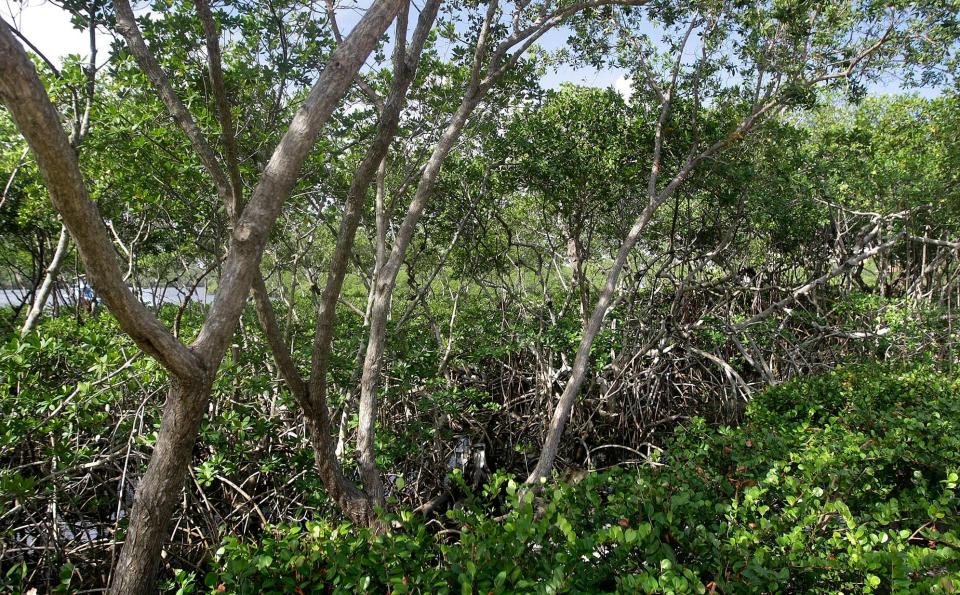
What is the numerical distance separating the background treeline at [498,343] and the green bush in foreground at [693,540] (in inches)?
0.7

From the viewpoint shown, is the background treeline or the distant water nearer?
the background treeline

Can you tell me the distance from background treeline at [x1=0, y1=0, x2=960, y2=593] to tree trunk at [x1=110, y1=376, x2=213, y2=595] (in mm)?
19

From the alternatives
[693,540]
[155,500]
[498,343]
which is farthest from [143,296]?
[693,540]

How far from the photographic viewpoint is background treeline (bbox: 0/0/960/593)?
180 cm

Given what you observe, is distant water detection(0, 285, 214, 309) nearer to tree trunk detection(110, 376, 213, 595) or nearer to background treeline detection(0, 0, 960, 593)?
background treeline detection(0, 0, 960, 593)

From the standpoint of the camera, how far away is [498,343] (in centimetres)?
594

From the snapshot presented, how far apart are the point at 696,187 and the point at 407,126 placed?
2.93m

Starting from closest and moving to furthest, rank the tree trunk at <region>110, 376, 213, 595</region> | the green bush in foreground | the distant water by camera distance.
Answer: the green bush in foreground, the tree trunk at <region>110, 376, 213, 595</region>, the distant water

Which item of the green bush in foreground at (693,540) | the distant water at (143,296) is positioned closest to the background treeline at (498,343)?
the green bush in foreground at (693,540)

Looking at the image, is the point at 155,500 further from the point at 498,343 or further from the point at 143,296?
the point at 143,296

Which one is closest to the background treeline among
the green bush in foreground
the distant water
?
the green bush in foreground

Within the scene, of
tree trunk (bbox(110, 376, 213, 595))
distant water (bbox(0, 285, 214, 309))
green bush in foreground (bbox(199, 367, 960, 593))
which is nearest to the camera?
green bush in foreground (bbox(199, 367, 960, 593))

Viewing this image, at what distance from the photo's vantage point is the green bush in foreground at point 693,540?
1.53m

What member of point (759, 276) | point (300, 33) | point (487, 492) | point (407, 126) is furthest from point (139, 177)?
point (759, 276)
